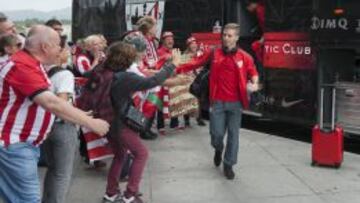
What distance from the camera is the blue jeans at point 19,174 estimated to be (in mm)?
4457

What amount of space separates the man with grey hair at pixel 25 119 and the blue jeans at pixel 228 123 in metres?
3.25

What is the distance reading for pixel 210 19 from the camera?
12914 millimetres

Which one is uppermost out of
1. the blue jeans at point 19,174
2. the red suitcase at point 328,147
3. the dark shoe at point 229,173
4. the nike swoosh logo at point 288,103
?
the blue jeans at point 19,174

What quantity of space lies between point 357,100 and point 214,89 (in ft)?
8.08

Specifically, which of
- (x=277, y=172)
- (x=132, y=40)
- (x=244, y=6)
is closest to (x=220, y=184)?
(x=277, y=172)

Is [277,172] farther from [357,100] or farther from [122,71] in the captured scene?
[122,71]

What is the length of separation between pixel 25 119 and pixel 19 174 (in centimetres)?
35

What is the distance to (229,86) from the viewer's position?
24.5 ft

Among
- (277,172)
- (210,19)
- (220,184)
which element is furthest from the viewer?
(210,19)

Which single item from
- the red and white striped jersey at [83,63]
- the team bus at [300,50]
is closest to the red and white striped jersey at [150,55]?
the red and white striped jersey at [83,63]

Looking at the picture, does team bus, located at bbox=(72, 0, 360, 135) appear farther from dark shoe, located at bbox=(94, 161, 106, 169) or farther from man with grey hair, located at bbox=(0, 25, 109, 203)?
man with grey hair, located at bbox=(0, 25, 109, 203)

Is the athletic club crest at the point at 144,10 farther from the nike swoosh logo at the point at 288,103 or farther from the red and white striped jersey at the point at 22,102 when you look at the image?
the red and white striped jersey at the point at 22,102

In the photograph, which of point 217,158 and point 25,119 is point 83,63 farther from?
point 25,119

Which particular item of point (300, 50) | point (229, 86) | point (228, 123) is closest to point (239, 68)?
point (229, 86)
